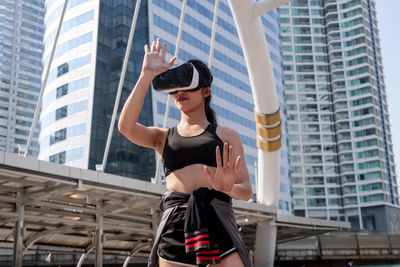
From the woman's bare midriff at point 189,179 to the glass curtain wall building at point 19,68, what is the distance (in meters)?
89.7

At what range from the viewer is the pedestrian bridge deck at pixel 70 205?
12.6 m

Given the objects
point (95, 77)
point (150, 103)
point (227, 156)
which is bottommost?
point (227, 156)

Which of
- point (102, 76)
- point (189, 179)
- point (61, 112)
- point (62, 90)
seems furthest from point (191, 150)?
point (62, 90)

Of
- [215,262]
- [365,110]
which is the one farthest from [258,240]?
[365,110]

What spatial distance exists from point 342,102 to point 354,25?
14414 millimetres

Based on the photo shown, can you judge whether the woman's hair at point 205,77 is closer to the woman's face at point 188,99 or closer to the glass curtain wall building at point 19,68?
the woman's face at point 188,99

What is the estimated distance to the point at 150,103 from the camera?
4662 cm

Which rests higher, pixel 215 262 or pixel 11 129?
pixel 11 129

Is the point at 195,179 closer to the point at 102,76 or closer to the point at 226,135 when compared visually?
the point at 226,135

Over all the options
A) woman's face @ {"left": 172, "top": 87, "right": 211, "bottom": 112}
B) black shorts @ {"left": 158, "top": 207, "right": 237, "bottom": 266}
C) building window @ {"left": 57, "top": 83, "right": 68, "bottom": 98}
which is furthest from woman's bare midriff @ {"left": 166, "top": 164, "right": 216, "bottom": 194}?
building window @ {"left": 57, "top": 83, "right": 68, "bottom": 98}

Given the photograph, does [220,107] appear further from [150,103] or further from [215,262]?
[215,262]

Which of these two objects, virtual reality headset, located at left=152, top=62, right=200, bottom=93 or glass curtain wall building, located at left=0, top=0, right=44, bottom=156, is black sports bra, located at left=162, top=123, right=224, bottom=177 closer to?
virtual reality headset, located at left=152, top=62, right=200, bottom=93

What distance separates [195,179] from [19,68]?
98.0m

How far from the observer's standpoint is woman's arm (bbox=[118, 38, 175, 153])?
2598mm
